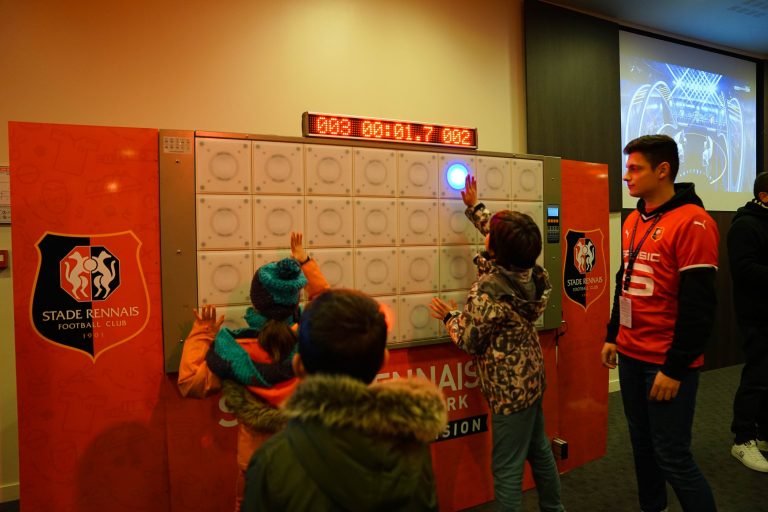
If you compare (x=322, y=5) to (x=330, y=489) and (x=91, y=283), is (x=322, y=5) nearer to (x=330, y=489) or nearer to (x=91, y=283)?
(x=91, y=283)

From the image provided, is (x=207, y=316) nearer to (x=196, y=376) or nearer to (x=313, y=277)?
(x=196, y=376)

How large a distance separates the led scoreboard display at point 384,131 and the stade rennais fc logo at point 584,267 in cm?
92

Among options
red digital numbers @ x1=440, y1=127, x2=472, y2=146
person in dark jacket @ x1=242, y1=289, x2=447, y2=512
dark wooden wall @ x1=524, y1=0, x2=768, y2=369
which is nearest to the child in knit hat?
person in dark jacket @ x1=242, y1=289, x2=447, y2=512

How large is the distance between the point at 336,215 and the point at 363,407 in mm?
1429

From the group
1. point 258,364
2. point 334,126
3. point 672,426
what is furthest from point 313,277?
point 672,426

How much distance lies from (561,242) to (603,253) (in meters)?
0.39

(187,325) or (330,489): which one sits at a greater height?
(187,325)

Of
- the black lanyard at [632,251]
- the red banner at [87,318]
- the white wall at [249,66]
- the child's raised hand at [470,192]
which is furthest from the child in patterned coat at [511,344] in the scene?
the white wall at [249,66]

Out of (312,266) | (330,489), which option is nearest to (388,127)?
(312,266)

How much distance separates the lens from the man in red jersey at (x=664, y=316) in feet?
5.68

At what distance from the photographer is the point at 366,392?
878 mm

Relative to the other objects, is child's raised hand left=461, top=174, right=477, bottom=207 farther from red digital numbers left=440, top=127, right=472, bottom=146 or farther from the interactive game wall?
red digital numbers left=440, top=127, right=472, bottom=146

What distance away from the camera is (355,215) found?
7.34ft

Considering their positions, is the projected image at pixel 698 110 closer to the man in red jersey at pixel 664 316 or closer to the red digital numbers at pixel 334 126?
the man in red jersey at pixel 664 316
